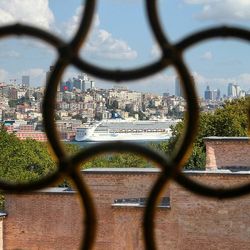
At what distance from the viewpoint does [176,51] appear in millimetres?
2771

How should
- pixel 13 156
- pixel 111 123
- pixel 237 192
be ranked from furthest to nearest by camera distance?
pixel 111 123 < pixel 13 156 < pixel 237 192

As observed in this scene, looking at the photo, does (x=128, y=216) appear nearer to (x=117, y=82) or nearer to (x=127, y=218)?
(x=127, y=218)

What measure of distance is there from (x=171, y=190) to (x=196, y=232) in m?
0.90

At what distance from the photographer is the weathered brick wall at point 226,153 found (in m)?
15.0

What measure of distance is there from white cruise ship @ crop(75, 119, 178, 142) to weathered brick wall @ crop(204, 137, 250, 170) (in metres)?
71.5

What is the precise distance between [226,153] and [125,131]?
73.8 metres

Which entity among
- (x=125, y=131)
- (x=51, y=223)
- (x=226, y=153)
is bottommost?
(x=51, y=223)

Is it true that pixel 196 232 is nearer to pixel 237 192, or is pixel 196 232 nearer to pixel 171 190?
pixel 171 190

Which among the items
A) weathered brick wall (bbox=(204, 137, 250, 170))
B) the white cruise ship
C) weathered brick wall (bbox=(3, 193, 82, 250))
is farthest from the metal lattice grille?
the white cruise ship

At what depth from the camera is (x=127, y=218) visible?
12.0 m

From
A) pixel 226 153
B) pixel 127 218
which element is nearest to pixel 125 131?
pixel 226 153

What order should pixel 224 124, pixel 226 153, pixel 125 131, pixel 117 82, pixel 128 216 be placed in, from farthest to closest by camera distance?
pixel 125 131 < pixel 224 124 < pixel 226 153 < pixel 128 216 < pixel 117 82

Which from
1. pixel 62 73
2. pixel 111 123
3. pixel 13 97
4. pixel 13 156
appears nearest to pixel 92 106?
pixel 13 97

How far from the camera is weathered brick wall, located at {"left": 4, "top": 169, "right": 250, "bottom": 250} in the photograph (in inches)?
457
